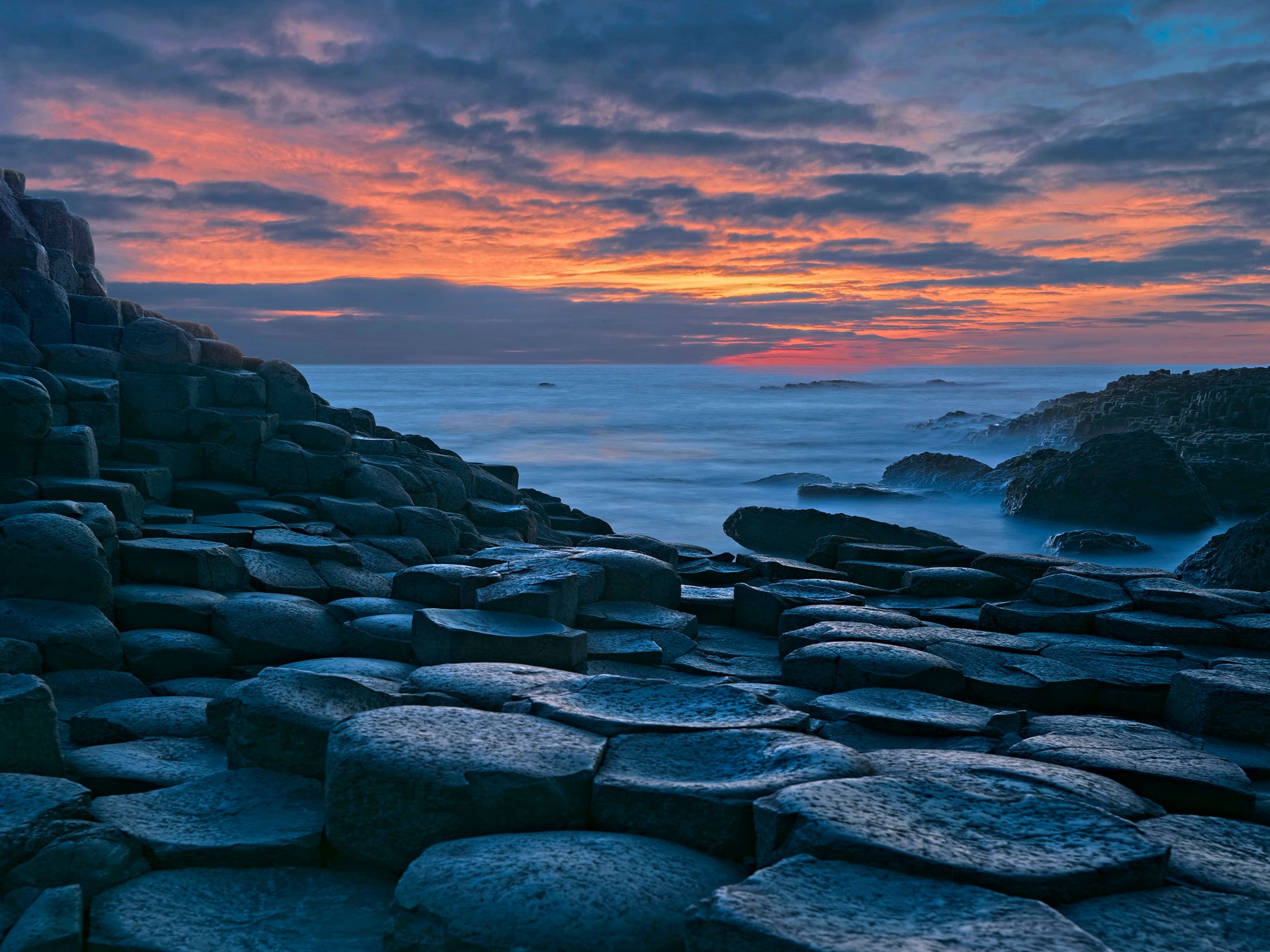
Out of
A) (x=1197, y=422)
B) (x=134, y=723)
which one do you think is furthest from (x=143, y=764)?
(x=1197, y=422)

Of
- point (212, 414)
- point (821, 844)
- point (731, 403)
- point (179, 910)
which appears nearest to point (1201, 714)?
point (821, 844)

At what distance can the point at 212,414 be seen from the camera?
10.2m

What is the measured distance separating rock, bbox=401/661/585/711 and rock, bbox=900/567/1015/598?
166 inches

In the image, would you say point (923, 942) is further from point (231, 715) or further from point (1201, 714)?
point (1201, 714)

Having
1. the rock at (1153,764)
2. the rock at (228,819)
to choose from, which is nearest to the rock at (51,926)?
the rock at (228,819)

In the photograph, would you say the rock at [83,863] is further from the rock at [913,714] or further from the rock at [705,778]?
the rock at [913,714]

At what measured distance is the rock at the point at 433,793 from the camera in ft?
9.86

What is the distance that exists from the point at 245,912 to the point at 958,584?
632cm

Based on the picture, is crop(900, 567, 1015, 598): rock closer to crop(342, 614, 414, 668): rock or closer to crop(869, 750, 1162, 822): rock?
crop(869, 750, 1162, 822): rock

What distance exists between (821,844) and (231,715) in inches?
104

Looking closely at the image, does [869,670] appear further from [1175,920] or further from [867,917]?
[867,917]

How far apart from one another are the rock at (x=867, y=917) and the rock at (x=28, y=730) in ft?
9.18

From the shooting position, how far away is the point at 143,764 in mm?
3840

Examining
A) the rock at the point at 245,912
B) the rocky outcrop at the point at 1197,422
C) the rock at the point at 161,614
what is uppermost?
the rocky outcrop at the point at 1197,422
